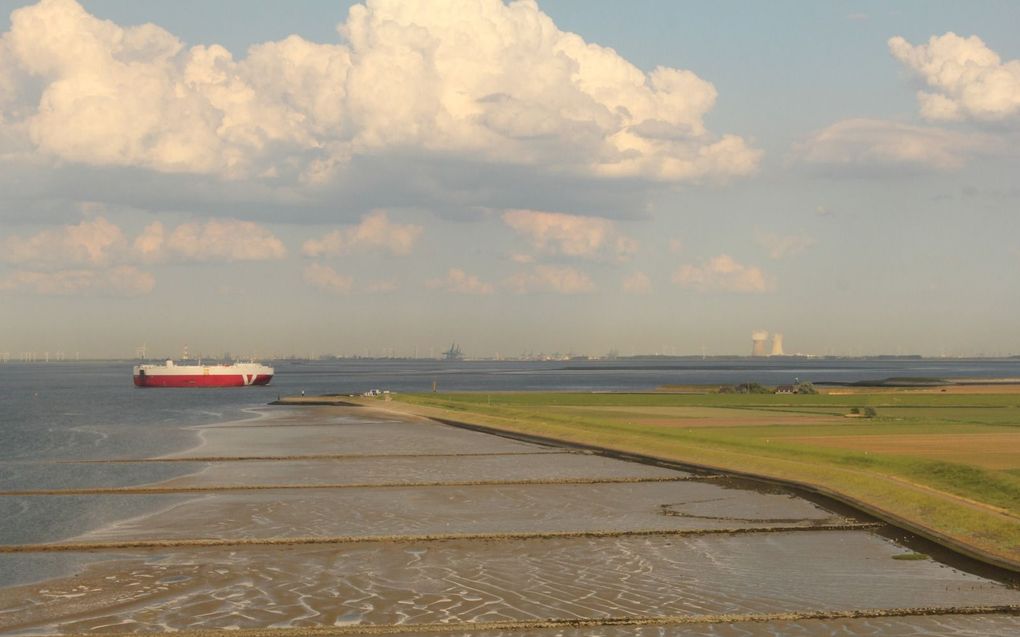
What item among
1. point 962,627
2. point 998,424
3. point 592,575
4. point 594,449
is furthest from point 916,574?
point 998,424

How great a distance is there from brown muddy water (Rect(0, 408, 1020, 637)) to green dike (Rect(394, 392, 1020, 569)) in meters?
2.09

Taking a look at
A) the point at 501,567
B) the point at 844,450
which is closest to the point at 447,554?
the point at 501,567

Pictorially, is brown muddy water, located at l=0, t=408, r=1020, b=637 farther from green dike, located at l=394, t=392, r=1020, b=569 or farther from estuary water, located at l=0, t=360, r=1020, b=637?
green dike, located at l=394, t=392, r=1020, b=569

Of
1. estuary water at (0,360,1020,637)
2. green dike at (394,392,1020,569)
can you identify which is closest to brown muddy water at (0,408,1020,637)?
estuary water at (0,360,1020,637)

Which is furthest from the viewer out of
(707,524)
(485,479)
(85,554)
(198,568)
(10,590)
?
(485,479)

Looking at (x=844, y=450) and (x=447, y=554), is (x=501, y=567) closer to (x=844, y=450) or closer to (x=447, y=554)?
(x=447, y=554)

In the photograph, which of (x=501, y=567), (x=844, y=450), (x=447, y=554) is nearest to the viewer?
(x=501, y=567)

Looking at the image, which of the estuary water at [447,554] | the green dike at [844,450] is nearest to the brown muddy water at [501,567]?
the estuary water at [447,554]

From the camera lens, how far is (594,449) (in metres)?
70.8

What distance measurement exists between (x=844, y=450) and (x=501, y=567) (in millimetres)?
27594

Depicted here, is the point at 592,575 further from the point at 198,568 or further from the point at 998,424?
the point at 998,424

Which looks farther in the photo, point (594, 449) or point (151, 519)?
point (594, 449)

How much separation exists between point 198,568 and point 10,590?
16.3ft

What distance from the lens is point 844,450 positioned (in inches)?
2093
